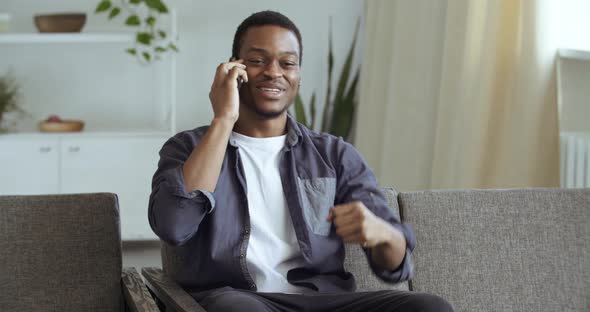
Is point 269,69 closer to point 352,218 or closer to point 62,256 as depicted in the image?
point 352,218

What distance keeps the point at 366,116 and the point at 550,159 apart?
5.19 feet

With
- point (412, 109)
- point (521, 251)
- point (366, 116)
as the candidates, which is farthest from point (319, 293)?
point (366, 116)

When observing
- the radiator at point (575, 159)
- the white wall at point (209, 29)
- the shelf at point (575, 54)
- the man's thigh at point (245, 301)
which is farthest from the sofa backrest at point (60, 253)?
the white wall at point (209, 29)

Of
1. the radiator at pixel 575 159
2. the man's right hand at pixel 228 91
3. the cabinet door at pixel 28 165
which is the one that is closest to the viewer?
the man's right hand at pixel 228 91

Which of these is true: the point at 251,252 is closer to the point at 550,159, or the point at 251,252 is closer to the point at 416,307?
the point at 416,307

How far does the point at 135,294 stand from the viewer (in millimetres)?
2080

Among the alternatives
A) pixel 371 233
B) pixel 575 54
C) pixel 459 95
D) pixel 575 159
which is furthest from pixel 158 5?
pixel 371 233

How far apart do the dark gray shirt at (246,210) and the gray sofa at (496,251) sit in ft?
0.53

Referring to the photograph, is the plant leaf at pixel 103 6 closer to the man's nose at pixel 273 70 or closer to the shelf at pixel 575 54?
the shelf at pixel 575 54

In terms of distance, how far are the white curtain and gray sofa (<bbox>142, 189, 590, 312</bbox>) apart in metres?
1.16

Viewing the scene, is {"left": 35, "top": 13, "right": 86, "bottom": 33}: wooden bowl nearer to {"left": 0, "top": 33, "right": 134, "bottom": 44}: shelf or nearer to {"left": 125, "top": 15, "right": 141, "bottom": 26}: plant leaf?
{"left": 0, "top": 33, "right": 134, "bottom": 44}: shelf

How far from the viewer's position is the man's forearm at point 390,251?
1.98 m

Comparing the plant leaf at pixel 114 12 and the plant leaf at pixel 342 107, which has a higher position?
the plant leaf at pixel 114 12

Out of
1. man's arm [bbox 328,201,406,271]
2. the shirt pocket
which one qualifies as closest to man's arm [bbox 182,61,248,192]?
the shirt pocket
